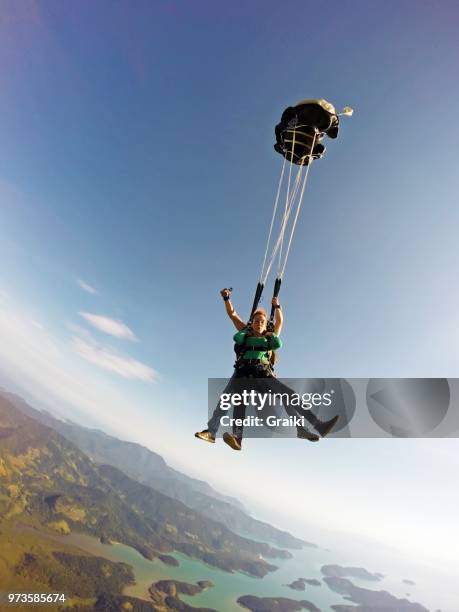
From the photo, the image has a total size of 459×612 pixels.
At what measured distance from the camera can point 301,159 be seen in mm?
10336

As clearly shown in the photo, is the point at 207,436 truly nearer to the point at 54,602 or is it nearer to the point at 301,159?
the point at 301,159

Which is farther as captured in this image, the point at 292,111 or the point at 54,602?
the point at 54,602

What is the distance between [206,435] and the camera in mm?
7008

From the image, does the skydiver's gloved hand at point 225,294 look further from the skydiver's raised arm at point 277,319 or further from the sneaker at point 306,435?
the sneaker at point 306,435

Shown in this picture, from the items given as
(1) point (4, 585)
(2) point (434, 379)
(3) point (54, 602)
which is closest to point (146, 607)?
(3) point (54, 602)

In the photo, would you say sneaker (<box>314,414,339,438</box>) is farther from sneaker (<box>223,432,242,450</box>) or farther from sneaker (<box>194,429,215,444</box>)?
sneaker (<box>194,429,215,444</box>)

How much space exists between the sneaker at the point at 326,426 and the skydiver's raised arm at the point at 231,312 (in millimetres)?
2749

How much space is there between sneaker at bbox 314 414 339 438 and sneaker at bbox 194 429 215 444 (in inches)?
82.1

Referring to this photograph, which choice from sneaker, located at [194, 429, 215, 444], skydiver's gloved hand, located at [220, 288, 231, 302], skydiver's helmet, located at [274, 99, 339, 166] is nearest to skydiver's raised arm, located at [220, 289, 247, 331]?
skydiver's gloved hand, located at [220, 288, 231, 302]

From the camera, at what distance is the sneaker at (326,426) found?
6699 mm

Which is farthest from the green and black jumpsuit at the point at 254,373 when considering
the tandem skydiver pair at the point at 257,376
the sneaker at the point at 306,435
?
the sneaker at the point at 306,435

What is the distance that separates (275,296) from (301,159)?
4501mm

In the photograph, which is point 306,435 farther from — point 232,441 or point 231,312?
point 231,312

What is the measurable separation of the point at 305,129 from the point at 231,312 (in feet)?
17.4
